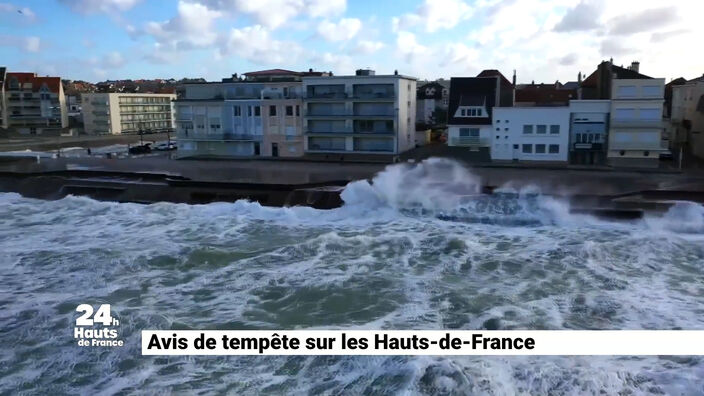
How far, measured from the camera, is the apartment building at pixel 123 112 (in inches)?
3054

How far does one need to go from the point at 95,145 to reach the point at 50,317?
52.1 m

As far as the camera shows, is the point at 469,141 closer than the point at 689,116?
Yes

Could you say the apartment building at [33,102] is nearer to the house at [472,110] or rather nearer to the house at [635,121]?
Result: the house at [472,110]

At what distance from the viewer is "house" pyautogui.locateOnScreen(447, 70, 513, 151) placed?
42312 millimetres

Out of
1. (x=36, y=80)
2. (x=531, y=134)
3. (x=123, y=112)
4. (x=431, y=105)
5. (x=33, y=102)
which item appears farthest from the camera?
(x=36, y=80)

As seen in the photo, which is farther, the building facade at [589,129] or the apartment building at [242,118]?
the apartment building at [242,118]

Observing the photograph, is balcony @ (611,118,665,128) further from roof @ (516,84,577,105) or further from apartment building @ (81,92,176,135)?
apartment building @ (81,92,176,135)

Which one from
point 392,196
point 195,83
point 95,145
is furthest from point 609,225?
point 95,145

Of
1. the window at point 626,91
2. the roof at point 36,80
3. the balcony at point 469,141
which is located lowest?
the balcony at point 469,141

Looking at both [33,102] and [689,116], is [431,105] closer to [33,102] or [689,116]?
[689,116]

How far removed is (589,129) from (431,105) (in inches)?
1064

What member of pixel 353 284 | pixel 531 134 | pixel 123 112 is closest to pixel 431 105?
pixel 531 134
